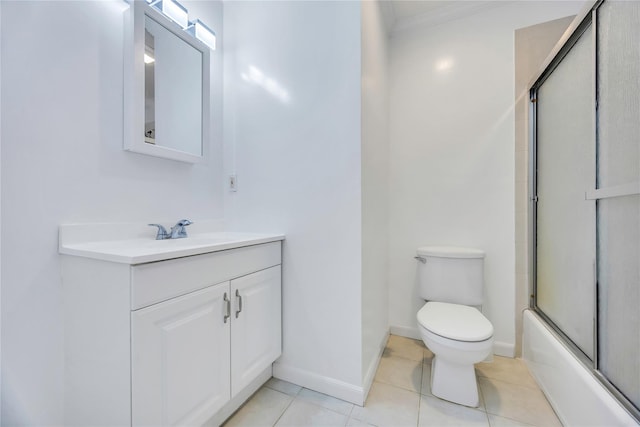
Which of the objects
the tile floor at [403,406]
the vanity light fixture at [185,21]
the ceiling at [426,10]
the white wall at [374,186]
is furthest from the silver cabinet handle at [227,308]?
the ceiling at [426,10]

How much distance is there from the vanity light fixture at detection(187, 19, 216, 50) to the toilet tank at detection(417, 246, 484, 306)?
191 cm

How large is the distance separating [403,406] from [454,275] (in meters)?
0.84

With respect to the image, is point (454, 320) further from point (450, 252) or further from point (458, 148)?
point (458, 148)

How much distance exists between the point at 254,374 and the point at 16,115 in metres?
1.39

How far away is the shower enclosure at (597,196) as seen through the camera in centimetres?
92

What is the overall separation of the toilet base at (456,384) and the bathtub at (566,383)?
0.36 m

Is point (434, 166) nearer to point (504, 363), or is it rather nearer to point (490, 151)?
point (490, 151)

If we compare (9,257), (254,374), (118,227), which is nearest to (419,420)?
(254,374)

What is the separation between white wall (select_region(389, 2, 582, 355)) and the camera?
1.83 m

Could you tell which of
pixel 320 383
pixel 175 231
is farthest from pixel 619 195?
pixel 175 231

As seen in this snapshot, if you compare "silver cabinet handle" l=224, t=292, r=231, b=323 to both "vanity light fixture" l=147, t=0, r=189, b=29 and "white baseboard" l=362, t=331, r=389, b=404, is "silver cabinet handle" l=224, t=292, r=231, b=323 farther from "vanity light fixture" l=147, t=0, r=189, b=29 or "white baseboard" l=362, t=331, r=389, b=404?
"vanity light fixture" l=147, t=0, r=189, b=29

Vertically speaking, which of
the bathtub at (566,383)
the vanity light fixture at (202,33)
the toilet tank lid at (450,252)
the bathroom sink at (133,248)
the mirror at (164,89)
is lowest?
the bathtub at (566,383)

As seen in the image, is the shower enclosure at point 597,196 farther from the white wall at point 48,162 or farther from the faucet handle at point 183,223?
the white wall at point 48,162

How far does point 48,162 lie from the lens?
3.29ft
